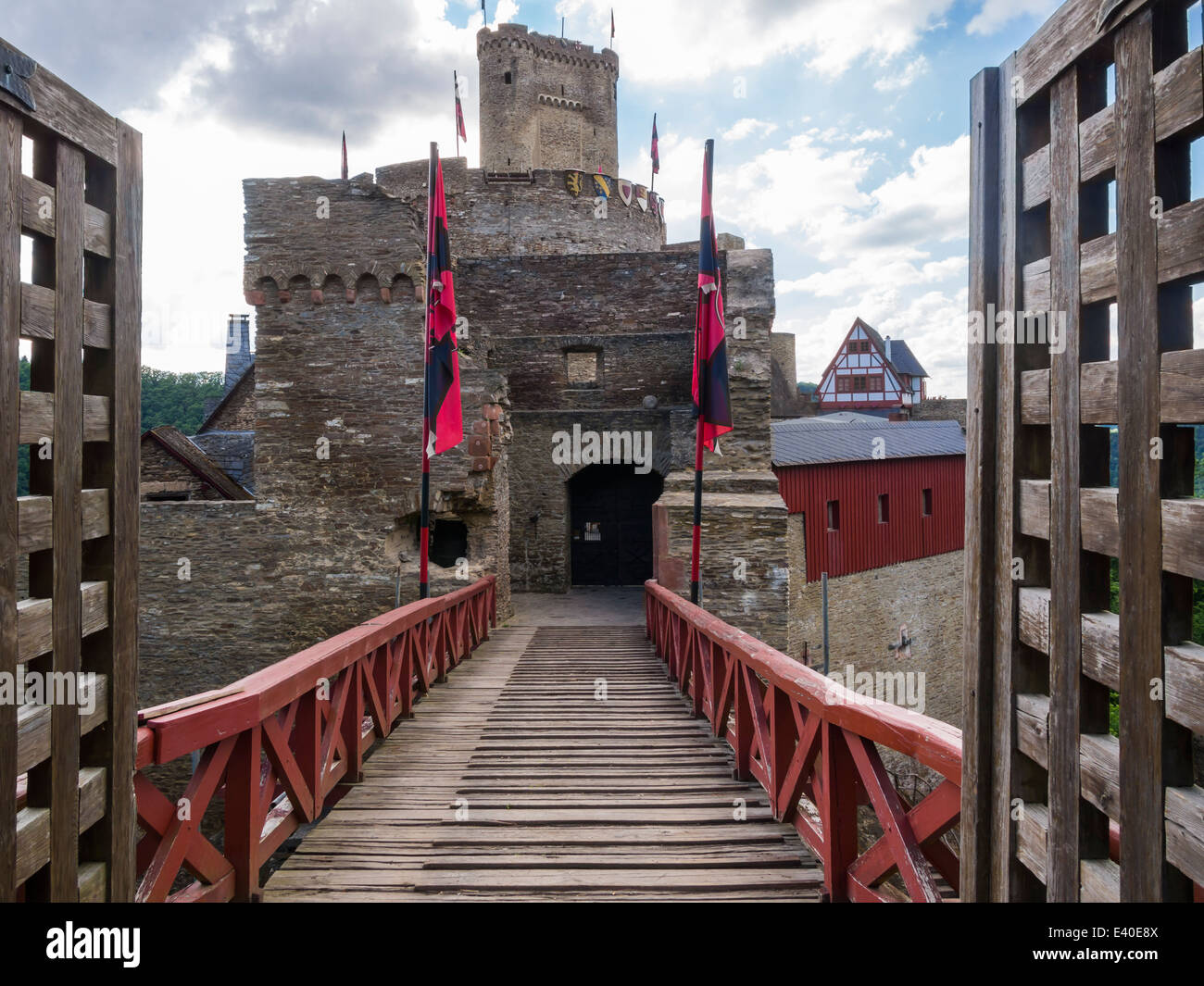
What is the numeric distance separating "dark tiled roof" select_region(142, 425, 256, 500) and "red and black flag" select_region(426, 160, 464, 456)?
263 inches

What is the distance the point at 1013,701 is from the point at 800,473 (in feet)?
42.1

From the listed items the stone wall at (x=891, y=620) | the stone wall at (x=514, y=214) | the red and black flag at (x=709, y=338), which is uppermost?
the stone wall at (x=514, y=214)

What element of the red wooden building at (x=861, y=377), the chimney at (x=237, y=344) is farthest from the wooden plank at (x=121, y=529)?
the red wooden building at (x=861, y=377)

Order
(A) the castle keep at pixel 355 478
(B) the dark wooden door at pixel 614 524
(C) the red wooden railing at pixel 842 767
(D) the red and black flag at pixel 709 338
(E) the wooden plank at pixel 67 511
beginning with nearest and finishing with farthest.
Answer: (E) the wooden plank at pixel 67 511 → (C) the red wooden railing at pixel 842 767 → (D) the red and black flag at pixel 709 338 → (A) the castle keep at pixel 355 478 → (B) the dark wooden door at pixel 614 524

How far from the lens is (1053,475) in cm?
169

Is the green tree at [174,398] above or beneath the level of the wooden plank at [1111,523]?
above

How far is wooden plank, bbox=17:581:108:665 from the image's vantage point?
1.68m

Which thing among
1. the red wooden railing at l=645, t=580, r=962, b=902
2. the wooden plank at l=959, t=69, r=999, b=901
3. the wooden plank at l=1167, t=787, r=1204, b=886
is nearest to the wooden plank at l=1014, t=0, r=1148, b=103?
the wooden plank at l=959, t=69, r=999, b=901

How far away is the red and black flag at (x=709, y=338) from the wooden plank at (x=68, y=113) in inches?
269

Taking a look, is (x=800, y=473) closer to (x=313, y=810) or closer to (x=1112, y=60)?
(x=313, y=810)

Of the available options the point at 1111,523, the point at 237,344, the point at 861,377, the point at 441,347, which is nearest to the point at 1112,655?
the point at 1111,523

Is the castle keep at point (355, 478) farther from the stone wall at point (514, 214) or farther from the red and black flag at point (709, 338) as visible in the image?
the stone wall at point (514, 214)

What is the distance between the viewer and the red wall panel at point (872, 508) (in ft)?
48.1

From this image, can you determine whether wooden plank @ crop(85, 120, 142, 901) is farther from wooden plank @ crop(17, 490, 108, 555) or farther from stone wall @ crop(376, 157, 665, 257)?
stone wall @ crop(376, 157, 665, 257)
